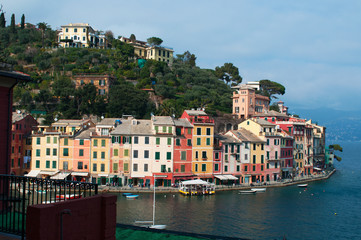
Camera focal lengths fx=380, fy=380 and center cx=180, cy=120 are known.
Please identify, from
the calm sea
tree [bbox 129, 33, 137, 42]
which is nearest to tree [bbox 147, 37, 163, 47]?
tree [bbox 129, 33, 137, 42]

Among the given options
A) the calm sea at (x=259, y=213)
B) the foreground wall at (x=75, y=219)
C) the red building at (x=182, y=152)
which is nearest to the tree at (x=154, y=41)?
the red building at (x=182, y=152)

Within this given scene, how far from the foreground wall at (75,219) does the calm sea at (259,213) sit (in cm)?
2656

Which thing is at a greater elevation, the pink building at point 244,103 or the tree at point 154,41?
the tree at point 154,41

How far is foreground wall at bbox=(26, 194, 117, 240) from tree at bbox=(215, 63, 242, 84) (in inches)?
4472

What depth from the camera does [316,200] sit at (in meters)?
53.5

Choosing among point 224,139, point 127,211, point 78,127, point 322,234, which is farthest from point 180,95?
point 322,234

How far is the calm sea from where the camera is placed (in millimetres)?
36781

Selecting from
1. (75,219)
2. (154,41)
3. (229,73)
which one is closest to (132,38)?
(154,41)

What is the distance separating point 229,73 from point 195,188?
74.2 metres

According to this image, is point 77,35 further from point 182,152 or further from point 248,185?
point 248,185

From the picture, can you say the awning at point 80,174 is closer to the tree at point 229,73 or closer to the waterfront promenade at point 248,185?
the waterfront promenade at point 248,185

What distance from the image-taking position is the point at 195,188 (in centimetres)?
5422

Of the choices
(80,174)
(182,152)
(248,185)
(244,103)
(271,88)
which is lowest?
(248,185)

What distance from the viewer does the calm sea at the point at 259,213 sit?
36.8 meters
